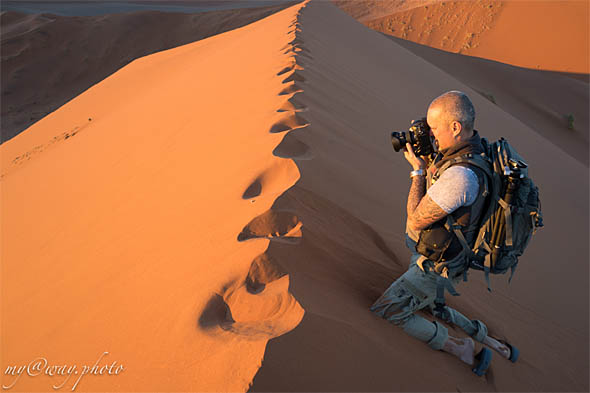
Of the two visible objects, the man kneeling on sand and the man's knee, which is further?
the man's knee

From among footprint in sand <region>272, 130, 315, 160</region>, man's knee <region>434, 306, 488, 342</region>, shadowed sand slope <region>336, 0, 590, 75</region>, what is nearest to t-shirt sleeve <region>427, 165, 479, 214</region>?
man's knee <region>434, 306, 488, 342</region>

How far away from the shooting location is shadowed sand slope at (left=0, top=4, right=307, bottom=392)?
5.21ft

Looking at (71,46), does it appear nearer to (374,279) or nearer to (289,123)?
(289,123)

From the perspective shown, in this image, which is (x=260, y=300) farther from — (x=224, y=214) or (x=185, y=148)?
(x=185, y=148)

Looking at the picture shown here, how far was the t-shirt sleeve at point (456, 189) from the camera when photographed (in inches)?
63.4

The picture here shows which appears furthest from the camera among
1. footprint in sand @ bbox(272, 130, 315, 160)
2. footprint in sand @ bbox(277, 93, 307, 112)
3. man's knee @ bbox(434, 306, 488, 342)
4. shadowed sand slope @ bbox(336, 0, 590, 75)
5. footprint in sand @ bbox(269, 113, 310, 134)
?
shadowed sand slope @ bbox(336, 0, 590, 75)

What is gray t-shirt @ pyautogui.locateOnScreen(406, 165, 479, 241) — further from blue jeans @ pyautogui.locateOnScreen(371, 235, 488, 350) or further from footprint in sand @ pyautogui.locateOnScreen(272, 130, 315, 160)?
footprint in sand @ pyautogui.locateOnScreen(272, 130, 315, 160)

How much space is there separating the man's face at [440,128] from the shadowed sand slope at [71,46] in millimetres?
15926

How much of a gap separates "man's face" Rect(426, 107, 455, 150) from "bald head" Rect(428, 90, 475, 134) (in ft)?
0.05

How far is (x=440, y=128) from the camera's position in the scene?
1.74 meters

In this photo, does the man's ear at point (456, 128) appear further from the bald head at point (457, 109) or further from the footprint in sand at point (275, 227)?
the footprint in sand at point (275, 227)

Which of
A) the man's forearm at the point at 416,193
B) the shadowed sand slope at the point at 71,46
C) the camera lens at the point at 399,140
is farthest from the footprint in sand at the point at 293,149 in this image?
the shadowed sand slope at the point at 71,46

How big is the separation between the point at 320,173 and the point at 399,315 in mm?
1212

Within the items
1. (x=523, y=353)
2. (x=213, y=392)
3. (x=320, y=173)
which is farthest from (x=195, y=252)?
(x=523, y=353)
